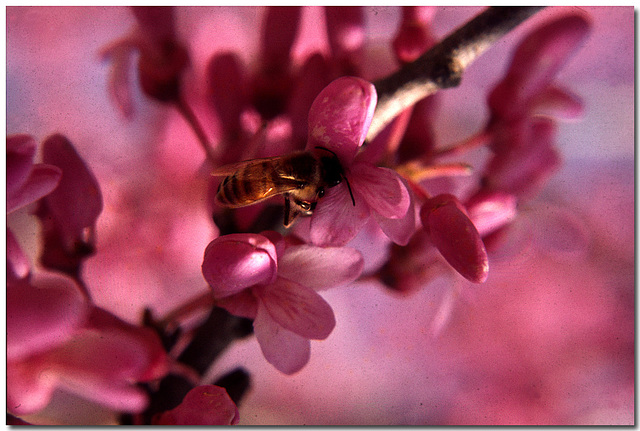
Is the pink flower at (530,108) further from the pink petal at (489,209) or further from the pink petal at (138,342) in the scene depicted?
the pink petal at (138,342)

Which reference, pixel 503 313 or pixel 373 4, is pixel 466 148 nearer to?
pixel 373 4

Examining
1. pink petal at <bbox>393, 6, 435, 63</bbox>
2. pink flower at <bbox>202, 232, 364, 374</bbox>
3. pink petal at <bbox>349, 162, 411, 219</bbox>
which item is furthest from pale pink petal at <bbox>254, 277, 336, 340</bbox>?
pink petal at <bbox>393, 6, 435, 63</bbox>

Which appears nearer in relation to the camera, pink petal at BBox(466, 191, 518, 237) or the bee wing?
the bee wing

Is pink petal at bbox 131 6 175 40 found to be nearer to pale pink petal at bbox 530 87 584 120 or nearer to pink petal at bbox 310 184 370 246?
pink petal at bbox 310 184 370 246

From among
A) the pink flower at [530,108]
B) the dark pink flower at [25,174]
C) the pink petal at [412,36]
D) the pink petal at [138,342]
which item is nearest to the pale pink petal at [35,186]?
the dark pink flower at [25,174]

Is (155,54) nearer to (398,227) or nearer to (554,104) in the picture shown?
(398,227)

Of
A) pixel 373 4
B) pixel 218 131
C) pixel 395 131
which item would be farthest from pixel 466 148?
pixel 218 131

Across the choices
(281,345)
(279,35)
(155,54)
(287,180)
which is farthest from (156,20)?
(281,345)
